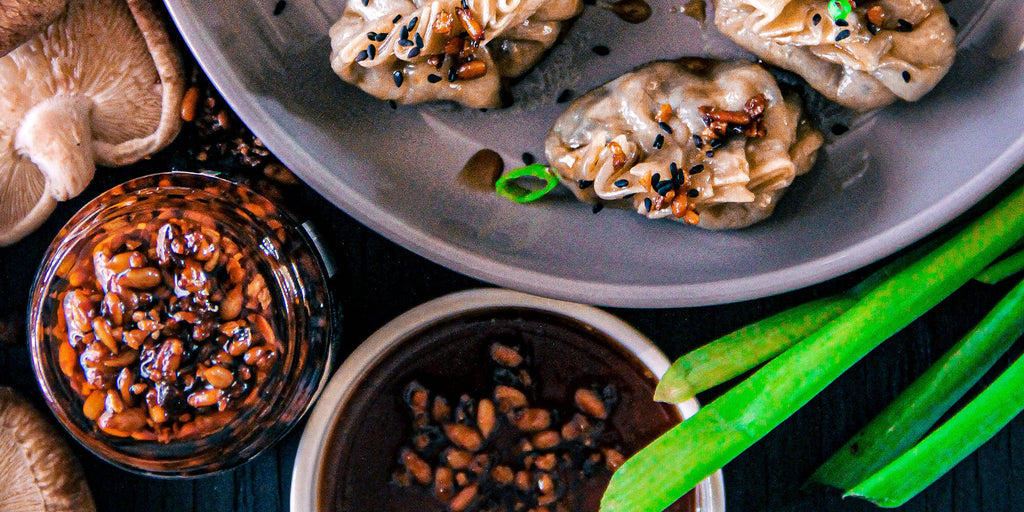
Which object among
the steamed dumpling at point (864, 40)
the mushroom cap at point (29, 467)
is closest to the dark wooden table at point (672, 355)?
the mushroom cap at point (29, 467)

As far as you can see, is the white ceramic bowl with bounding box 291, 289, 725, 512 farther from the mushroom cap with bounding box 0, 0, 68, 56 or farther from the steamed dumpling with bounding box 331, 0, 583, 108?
the mushroom cap with bounding box 0, 0, 68, 56

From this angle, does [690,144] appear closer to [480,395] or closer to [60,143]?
[480,395]

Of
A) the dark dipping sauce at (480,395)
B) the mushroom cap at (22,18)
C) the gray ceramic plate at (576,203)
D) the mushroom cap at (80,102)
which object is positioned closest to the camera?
the mushroom cap at (22,18)

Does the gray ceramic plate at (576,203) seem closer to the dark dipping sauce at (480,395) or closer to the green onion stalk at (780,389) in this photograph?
the green onion stalk at (780,389)

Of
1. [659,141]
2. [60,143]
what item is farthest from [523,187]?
[60,143]

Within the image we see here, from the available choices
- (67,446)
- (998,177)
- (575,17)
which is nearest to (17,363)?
(67,446)
